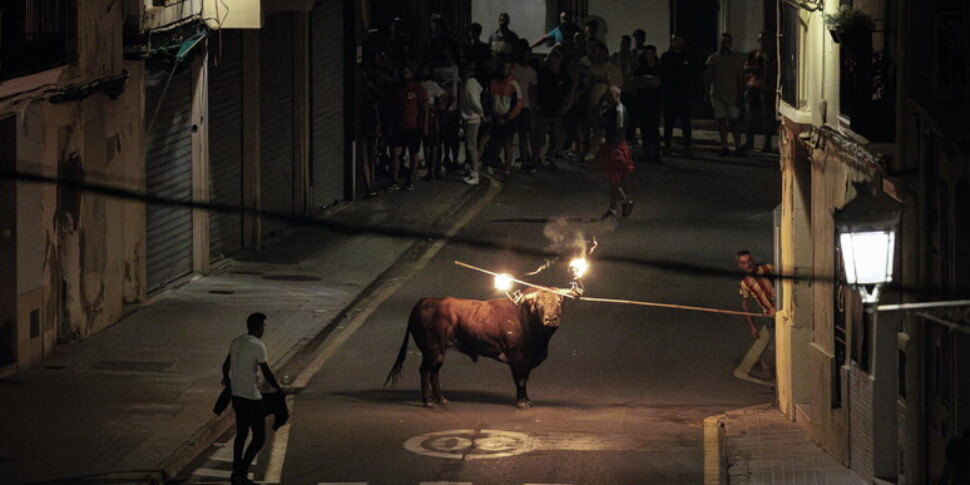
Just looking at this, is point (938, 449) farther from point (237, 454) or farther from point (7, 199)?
point (7, 199)

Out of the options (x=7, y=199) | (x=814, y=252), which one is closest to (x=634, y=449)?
(x=814, y=252)

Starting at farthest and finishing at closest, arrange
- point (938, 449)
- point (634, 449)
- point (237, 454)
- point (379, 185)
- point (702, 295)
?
1. point (379, 185)
2. point (702, 295)
3. point (634, 449)
4. point (237, 454)
5. point (938, 449)

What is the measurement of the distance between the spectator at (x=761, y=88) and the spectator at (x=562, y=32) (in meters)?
→ 4.29

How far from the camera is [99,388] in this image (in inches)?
778

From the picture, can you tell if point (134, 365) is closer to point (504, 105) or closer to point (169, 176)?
point (169, 176)

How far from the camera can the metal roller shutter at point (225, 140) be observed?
2683 centimetres

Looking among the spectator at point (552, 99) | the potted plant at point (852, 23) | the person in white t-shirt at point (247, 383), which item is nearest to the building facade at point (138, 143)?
the person in white t-shirt at point (247, 383)

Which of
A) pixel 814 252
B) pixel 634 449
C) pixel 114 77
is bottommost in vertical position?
pixel 634 449

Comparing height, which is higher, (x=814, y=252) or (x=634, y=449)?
(x=814, y=252)

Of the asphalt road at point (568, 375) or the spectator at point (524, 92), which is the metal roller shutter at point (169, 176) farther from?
the spectator at point (524, 92)

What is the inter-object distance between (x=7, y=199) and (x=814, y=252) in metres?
8.39

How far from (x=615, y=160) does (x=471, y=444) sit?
12446 mm

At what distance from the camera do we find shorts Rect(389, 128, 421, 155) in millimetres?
32750

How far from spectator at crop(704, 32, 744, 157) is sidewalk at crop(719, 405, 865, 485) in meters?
16.3
